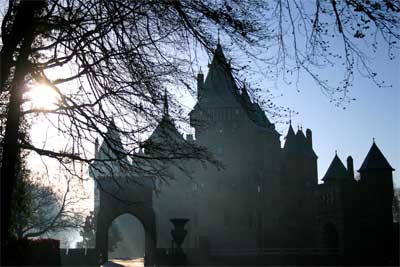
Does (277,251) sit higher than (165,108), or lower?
lower

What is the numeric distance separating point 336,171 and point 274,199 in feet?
25.1

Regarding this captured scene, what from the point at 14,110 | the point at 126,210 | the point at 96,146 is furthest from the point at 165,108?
the point at 126,210

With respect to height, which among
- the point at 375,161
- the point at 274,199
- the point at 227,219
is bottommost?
the point at 227,219

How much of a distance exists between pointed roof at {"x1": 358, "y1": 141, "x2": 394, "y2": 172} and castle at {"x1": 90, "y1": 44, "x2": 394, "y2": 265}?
79mm

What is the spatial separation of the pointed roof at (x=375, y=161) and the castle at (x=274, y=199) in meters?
0.08

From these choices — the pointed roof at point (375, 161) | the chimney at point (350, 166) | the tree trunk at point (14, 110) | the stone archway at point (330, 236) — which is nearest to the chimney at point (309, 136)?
the chimney at point (350, 166)

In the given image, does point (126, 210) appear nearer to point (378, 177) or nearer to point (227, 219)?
point (227, 219)

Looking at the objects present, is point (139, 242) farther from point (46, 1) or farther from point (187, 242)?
point (46, 1)

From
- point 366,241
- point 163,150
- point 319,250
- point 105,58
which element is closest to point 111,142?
point 163,150

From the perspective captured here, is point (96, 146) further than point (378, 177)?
No

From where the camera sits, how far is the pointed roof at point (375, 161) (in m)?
44.9

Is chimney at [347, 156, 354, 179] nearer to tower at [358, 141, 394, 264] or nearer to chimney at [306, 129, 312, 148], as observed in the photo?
tower at [358, 141, 394, 264]

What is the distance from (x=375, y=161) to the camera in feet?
149

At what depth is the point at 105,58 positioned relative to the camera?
31.1ft
